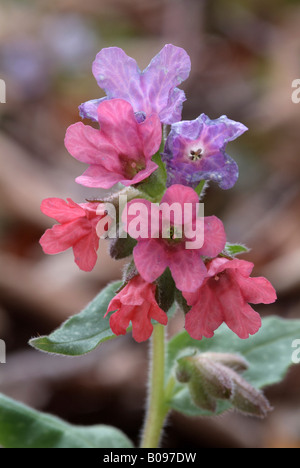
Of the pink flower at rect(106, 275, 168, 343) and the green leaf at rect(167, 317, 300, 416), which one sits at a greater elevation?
the green leaf at rect(167, 317, 300, 416)

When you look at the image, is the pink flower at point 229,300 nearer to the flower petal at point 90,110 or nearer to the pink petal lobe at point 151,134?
the pink petal lobe at point 151,134

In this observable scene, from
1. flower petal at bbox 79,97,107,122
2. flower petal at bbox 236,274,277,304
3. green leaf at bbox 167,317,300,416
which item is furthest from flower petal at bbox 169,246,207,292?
green leaf at bbox 167,317,300,416

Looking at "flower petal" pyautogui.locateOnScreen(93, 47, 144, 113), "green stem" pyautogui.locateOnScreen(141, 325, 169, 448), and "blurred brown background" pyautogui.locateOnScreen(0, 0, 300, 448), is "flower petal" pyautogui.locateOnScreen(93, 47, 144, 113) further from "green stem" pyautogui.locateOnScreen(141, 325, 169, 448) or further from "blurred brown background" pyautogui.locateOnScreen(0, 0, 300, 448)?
"blurred brown background" pyautogui.locateOnScreen(0, 0, 300, 448)

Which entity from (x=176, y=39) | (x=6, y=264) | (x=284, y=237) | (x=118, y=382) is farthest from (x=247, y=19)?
(x=118, y=382)

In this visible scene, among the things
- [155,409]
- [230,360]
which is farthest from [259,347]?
[155,409]

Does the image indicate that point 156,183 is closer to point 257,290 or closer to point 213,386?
point 257,290

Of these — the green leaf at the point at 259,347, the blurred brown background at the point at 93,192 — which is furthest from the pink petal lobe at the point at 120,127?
the blurred brown background at the point at 93,192

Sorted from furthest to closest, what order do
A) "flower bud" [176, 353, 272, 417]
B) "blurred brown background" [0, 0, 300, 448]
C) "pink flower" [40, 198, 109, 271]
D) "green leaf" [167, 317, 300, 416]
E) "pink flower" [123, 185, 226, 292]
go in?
"blurred brown background" [0, 0, 300, 448], "green leaf" [167, 317, 300, 416], "flower bud" [176, 353, 272, 417], "pink flower" [40, 198, 109, 271], "pink flower" [123, 185, 226, 292]

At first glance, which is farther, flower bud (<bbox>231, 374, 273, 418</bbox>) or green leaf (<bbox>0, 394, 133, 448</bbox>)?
green leaf (<bbox>0, 394, 133, 448</bbox>)
